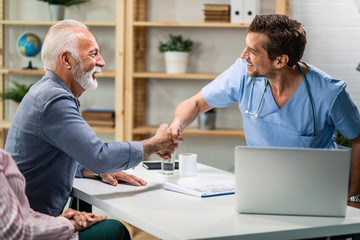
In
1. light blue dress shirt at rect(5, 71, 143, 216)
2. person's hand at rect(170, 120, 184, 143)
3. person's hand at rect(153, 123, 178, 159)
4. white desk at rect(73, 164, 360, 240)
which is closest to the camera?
white desk at rect(73, 164, 360, 240)

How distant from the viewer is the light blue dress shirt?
188 centimetres

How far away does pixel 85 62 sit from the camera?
213cm

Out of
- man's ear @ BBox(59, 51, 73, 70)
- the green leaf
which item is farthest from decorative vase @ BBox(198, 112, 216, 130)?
man's ear @ BBox(59, 51, 73, 70)

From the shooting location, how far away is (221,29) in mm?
4258

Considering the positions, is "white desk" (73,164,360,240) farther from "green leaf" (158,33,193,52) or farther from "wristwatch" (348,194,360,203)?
"green leaf" (158,33,193,52)

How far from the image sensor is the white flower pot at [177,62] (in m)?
4.02

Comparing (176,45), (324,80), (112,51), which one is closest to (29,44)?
(112,51)

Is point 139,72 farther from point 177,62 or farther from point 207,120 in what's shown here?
point 207,120

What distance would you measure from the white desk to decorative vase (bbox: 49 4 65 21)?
7.71 feet

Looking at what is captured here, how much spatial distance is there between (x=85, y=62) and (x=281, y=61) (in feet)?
2.73

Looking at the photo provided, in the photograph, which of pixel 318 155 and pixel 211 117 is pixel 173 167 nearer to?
pixel 318 155

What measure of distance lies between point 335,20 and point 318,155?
8.77 feet

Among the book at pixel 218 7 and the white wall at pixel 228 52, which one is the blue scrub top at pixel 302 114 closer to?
the book at pixel 218 7

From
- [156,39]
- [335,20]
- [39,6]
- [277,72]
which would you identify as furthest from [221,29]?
[277,72]
